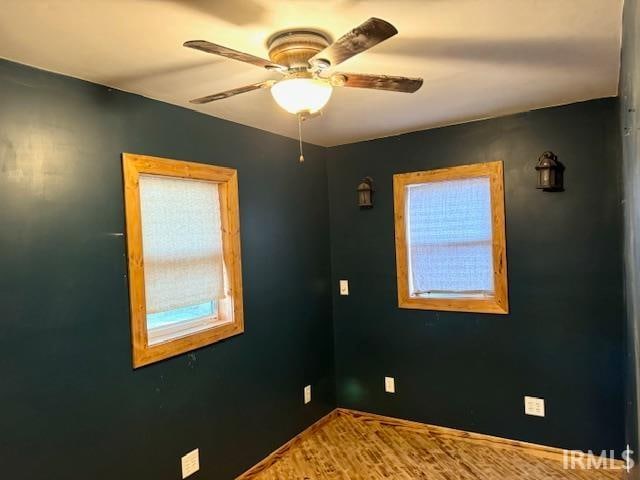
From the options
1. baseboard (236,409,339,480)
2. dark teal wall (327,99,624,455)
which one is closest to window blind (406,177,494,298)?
dark teal wall (327,99,624,455)

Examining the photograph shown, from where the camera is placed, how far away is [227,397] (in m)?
2.82

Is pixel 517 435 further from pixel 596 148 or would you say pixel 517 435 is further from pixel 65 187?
pixel 65 187

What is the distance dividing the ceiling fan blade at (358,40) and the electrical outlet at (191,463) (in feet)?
7.62

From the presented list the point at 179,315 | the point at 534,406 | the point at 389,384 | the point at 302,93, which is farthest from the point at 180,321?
the point at 534,406

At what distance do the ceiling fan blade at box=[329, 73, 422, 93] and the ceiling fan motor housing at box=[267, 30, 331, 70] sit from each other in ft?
0.46

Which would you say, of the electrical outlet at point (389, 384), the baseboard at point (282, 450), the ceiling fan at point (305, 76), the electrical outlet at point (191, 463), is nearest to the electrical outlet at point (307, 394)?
the baseboard at point (282, 450)

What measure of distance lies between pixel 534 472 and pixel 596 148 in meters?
2.24

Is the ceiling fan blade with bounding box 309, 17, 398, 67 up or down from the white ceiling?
down

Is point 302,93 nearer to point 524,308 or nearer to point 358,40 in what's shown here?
point 358,40

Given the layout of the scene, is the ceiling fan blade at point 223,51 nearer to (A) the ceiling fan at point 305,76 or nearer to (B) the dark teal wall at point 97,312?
(A) the ceiling fan at point 305,76

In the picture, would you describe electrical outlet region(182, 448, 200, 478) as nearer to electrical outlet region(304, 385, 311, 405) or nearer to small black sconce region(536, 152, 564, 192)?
electrical outlet region(304, 385, 311, 405)

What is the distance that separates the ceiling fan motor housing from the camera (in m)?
1.68
